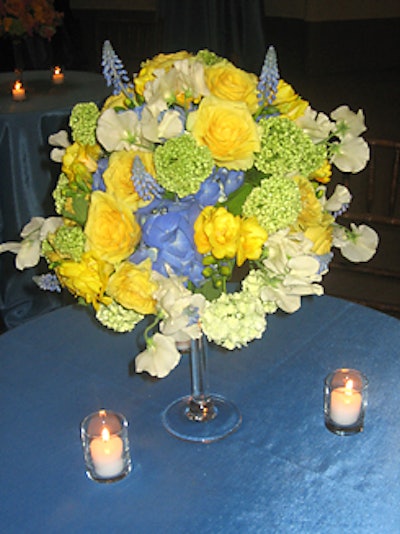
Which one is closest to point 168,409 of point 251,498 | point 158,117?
point 251,498

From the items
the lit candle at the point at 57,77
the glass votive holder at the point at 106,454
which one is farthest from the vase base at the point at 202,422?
the lit candle at the point at 57,77

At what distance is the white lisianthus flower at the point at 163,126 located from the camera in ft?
3.14

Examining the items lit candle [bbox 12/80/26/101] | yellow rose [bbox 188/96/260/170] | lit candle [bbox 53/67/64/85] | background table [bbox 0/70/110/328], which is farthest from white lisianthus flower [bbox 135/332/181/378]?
lit candle [bbox 53/67/64/85]

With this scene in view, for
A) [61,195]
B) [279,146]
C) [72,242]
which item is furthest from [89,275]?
[279,146]

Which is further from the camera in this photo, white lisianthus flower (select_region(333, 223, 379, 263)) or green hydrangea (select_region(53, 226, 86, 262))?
white lisianthus flower (select_region(333, 223, 379, 263))

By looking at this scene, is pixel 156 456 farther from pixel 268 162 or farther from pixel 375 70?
pixel 375 70

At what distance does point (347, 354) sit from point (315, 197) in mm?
388

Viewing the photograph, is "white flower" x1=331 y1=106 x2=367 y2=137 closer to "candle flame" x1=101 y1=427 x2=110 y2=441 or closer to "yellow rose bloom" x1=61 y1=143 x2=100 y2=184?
"yellow rose bloom" x1=61 y1=143 x2=100 y2=184

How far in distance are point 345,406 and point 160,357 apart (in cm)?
32

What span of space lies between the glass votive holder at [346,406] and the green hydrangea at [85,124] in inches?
20.0

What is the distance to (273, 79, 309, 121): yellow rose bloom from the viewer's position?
1.06 meters

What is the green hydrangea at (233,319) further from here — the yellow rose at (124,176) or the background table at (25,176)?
the background table at (25,176)

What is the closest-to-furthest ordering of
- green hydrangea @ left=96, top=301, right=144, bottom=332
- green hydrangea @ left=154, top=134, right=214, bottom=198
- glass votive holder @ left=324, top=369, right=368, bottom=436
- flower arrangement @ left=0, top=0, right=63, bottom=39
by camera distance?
green hydrangea @ left=154, top=134, right=214, bottom=198
green hydrangea @ left=96, top=301, right=144, bottom=332
glass votive holder @ left=324, top=369, right=368, bottom=436
flower arrangement @ left=0, top=0, right=63, bottom=39

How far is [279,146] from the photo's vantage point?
3.21 ft
